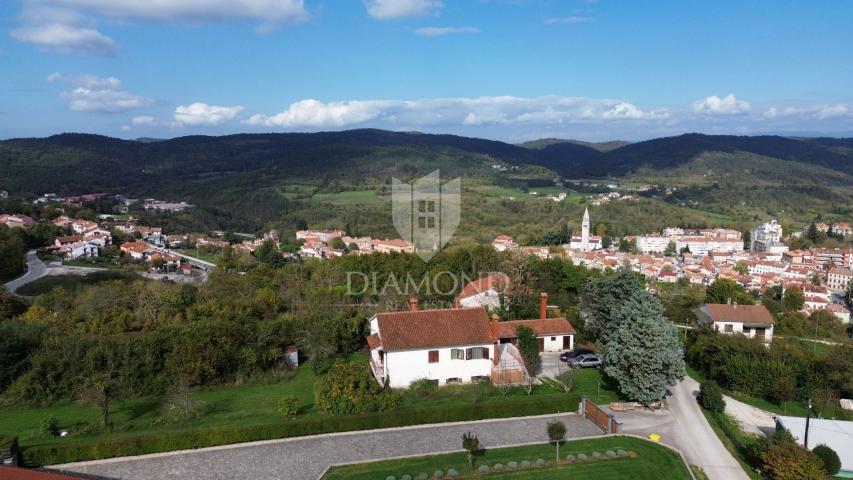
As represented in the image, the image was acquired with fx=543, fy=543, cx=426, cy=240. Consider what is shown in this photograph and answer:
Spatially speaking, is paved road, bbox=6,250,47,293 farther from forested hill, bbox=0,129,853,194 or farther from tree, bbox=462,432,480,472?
forested hill, bbox=0,129,853,194

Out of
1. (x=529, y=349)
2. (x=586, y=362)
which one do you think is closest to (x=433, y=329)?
(x=529, y=349)

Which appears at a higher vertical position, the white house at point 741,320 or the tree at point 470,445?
the tree at point 470,445

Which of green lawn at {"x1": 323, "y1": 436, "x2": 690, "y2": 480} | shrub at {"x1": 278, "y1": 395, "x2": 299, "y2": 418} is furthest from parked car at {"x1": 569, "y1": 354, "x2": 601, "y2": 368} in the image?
shrub at {"x1": 278, "y1": 395, "x2": 299, "y2": 418}

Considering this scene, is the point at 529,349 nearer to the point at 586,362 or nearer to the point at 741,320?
the point at 586,362

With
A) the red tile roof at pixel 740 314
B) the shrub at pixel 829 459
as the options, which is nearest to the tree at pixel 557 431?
the shrub at pixel 829 459

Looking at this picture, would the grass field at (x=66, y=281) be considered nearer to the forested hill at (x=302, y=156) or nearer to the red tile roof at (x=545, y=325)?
the red tile roof at (x=545, y=325)

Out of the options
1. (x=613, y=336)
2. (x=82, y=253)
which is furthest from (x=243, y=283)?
(x=82, y=253)

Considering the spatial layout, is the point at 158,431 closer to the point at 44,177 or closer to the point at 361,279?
the point at 361,279

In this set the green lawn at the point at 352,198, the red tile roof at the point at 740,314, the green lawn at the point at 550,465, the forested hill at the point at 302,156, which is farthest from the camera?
the forested hill at the point at 302,156
